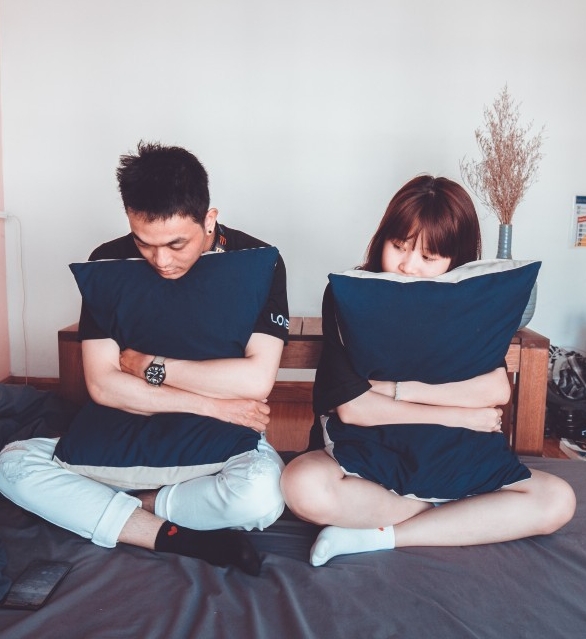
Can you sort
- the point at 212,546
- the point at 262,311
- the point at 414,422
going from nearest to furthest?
the point at 212,546 < the point at 414,422 < the point at 262,311

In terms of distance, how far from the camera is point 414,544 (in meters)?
1.38

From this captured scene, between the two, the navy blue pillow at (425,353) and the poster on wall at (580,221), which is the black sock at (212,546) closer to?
the navy blue pillow at (425,353)

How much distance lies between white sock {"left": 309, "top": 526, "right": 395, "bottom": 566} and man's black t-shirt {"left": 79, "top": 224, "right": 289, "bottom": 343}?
19.1 inches

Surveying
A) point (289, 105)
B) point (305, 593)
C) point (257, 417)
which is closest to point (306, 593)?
point (305, 593)

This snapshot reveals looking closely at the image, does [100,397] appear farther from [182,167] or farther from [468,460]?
[468,460]

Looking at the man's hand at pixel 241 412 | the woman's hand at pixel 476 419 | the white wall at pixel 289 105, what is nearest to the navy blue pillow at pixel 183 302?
the man's hand at pixel 241 412

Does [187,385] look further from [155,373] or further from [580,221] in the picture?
[580,221]

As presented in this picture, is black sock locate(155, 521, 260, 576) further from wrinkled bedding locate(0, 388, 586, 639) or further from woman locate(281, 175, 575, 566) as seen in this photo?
woman locate(281, 175, 575, 566)

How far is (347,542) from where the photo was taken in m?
1.35

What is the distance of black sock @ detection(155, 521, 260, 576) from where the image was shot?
1.27 m

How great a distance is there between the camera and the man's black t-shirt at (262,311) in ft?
5.05

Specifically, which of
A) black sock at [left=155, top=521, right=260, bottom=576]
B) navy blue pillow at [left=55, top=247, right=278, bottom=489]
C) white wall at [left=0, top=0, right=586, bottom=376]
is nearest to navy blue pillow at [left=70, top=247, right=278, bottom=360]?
navy blue pillow at [left=55, top=247, right=278, bottom=489]

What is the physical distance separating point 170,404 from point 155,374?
0.26ft

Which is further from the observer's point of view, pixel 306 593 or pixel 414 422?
pixel 414 422
